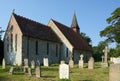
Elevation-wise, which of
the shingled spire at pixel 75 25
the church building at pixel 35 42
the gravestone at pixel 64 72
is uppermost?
the shingled spire at pixel 75 25

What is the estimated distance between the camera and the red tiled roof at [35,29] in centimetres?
3581

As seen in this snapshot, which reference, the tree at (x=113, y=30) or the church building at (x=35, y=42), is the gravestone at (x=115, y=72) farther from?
the tree at (x=113, y=30)

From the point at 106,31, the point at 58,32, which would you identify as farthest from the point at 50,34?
the point at 106,31

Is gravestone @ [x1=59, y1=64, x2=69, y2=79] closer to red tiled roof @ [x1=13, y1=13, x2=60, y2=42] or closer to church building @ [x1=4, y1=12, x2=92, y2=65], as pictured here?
church building @ [x1=4, y1=12, x2=92, y2=65]

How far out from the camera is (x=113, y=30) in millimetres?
50750

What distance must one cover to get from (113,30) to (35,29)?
1876 cm

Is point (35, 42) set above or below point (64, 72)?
above

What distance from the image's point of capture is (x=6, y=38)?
37281 mm

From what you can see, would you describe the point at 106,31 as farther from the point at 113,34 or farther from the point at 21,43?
the point at 21,43

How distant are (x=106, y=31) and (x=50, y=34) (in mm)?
14389

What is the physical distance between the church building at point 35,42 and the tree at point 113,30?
25.6 ft

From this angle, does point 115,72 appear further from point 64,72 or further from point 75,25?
point 75,25

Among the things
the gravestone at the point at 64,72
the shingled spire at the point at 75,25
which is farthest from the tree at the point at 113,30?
the gravestone at the point at 64,72

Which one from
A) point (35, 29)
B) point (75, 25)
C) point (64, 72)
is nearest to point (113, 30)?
point (75, 25)
